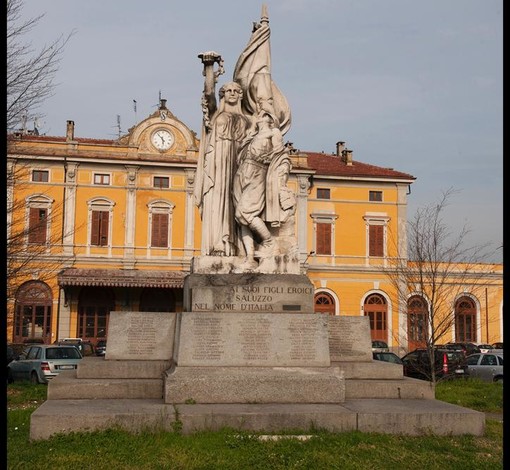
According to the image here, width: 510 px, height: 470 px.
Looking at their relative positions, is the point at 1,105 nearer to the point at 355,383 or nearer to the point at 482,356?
the point at 355,383

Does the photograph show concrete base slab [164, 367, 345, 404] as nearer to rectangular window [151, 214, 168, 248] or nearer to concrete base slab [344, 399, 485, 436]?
concrete base slab [344, 399, 485, 436]

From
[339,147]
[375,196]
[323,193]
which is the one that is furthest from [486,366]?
[339,147]

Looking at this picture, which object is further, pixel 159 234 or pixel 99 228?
pixel 159 234

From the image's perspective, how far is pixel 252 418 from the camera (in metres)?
7.21

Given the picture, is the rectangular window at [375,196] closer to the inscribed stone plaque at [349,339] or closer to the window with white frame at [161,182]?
the window with white frame at [161,182]

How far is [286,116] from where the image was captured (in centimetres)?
996

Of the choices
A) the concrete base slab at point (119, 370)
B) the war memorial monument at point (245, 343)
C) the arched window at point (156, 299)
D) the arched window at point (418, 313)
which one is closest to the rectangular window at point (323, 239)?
→ the arched window at point (156, 299)

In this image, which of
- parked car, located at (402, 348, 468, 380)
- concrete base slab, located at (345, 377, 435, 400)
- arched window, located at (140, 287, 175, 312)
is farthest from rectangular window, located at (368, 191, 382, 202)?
concrete base slab, located at (345, 377, 435, 400)

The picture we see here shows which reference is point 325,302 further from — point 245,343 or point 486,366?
point 245,343

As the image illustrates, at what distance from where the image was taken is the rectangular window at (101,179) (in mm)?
41969

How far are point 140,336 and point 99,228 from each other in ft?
108

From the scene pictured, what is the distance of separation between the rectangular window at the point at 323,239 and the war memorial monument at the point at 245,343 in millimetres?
34158

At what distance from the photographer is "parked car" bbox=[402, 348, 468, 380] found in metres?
19.6

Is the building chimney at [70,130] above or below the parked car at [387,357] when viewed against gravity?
above
